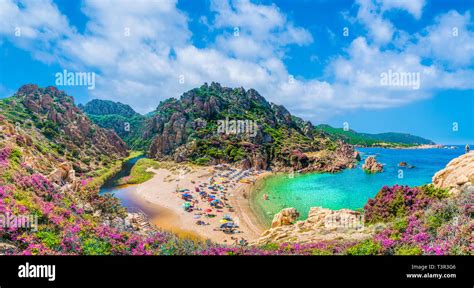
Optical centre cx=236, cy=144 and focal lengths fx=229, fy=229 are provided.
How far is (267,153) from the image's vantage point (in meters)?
80.8

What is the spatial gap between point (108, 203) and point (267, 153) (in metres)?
63.8

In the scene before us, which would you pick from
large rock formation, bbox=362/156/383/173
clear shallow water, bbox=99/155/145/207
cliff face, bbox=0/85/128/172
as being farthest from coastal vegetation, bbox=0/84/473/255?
large rock formation, bbox=362/156/383/173

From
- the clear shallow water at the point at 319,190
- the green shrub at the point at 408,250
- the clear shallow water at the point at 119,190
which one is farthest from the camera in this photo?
the clear shallow water at the point at 119,190

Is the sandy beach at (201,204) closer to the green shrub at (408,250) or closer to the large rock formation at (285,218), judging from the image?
the large rock formation at (285,218)

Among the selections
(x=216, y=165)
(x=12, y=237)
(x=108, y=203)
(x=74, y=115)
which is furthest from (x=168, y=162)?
(x=12, y=237)

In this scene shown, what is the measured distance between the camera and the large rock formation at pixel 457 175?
46.6 ft

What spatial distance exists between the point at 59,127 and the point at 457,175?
94295mm

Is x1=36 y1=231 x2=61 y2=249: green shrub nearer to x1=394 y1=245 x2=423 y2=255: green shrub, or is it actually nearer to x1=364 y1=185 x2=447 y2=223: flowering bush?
x1=394 y1=245 x2=423 y2=255: green shrub

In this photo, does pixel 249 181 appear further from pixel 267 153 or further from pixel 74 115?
pixel 74 115

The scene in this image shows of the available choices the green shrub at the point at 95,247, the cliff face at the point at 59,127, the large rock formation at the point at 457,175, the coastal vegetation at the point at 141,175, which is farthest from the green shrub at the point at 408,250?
the cliff face at the point at 59,127

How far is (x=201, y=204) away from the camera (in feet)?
124

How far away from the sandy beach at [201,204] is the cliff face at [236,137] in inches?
676

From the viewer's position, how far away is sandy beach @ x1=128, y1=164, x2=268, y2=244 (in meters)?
27.8
